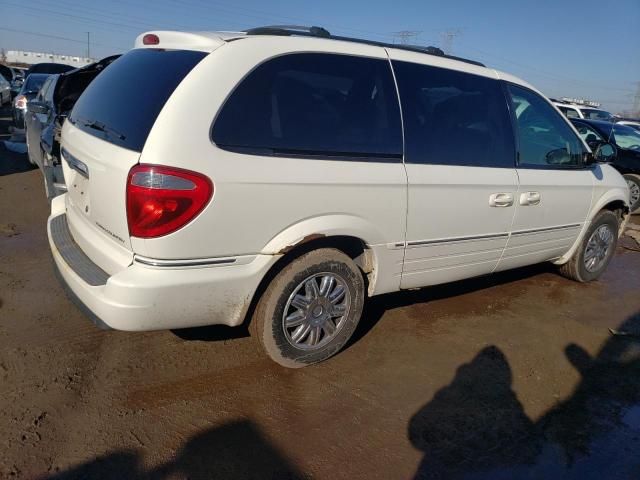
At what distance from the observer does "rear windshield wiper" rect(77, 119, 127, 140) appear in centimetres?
251

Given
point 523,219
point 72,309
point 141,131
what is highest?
point 141,131

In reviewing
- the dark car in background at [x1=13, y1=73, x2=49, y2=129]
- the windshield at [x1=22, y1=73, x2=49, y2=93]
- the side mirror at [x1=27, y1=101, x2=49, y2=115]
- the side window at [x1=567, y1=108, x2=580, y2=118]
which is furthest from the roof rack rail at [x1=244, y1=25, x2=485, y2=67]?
the side window at [x1=567, y1=108, x2=580, y2=118]

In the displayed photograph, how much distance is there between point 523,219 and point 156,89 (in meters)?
2.89

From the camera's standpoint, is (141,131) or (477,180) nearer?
(141,131)

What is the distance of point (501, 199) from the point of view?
3.63m

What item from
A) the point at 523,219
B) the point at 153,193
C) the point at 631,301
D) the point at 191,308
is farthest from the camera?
the point at 631,301

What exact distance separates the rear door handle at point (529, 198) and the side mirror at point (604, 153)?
0.99m

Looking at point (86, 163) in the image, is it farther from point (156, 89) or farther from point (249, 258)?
point (249, 258)

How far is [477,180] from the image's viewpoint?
136 inches

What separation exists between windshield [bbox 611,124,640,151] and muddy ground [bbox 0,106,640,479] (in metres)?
6.72

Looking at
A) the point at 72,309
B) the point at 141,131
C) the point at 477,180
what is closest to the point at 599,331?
the point at 477,180

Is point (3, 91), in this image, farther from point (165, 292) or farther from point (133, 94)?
point (165, 292)

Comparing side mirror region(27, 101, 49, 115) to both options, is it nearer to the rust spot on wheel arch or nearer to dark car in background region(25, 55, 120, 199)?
dark car in background region(25, 55, 120, 199)

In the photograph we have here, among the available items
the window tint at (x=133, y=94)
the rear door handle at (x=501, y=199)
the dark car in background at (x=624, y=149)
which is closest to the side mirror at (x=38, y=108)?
the window tint at (x=133, y=94)
